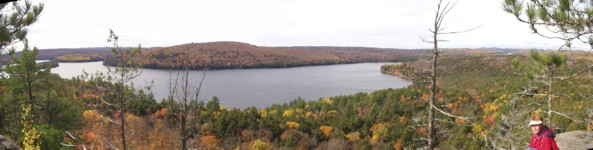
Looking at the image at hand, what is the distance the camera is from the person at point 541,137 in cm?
571

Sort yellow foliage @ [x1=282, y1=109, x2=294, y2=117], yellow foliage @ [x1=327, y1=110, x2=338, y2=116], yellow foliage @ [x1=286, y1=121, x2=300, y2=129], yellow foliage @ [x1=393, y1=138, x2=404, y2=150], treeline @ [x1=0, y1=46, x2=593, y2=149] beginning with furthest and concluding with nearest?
1. yellow foliage @ [x1=327, y1=110, x2=338, y2=116]
2. yellow foliage @ [x1=282, y1=109, x2=294, y2=117]
3. yellow foliage @ [x1=286, y1=121, x2=300, y2=129]
4. yellow foliage @ [x1=393, y1=138, x2=404, y2=150]
5. treeline @ [x1=0, y1=46, x2=593, y2=149]

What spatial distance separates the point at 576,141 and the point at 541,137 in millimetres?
3621

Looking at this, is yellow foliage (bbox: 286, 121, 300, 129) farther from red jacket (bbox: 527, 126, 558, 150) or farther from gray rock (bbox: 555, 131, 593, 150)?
red jacket (bbox: 527, 126, 558, 150)

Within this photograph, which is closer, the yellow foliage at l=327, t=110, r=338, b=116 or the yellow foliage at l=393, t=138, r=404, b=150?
the yellow foliage at l=393, t=138, r=404, b=150

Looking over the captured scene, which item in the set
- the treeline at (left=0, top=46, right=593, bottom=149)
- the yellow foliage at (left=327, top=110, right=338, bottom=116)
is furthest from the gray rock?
the yellow foliage at (left=327, top=110, right=338, bottom=116)

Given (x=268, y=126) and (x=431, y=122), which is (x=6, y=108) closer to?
(x=431, y=122)

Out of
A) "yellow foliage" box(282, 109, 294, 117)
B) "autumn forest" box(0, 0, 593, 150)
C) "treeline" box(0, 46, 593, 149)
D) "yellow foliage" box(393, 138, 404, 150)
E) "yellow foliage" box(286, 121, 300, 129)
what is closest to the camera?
"autumn forest" box(0, 0, 593, 150)

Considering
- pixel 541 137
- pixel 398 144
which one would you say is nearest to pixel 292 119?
pixel 398 144

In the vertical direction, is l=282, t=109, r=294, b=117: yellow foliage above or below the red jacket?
below

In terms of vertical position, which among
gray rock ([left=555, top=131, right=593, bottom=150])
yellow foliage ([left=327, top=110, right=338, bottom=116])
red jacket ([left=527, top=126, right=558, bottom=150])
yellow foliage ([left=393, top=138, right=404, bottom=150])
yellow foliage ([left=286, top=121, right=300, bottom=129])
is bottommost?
yellow foliage ([left=393, top=138, right=404, bottom=150])

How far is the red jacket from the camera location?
18.7 ft

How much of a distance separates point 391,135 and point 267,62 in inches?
5813

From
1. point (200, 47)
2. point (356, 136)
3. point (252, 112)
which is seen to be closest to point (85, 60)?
point (200, 47)

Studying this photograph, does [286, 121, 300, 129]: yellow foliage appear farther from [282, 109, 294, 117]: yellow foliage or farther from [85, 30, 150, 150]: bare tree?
[85, 30, 150, 150]: bare tree
